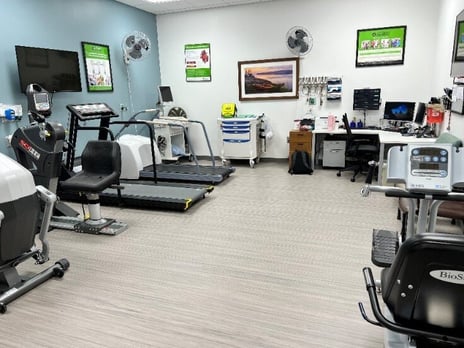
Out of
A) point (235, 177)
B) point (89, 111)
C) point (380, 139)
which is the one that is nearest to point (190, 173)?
point (235, 177)

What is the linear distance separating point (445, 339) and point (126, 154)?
4.89 m

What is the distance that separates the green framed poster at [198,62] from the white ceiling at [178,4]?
731 millimetres

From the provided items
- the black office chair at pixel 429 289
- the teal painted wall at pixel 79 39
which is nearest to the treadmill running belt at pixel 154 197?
the teal painted wall at pixel 79 39

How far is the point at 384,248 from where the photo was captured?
8.03 ft

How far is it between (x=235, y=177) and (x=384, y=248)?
3893mm

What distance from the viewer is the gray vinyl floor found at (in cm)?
218

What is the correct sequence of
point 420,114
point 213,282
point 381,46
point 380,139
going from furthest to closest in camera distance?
point 381,46 < point 420,114 < point 380,139 < point 213,282

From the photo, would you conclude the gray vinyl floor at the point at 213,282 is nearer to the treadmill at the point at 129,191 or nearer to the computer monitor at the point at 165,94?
the treadmill at the point at 129,191

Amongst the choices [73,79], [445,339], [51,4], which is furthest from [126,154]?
[445,339]

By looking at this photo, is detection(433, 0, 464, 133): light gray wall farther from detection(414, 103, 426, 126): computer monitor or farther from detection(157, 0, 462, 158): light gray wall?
detection(414, 103, 426, 126): computer monitor

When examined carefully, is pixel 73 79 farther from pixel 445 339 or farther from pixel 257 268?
pixel 445 339

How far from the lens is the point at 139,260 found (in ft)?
10.4

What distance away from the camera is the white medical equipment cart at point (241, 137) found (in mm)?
6668

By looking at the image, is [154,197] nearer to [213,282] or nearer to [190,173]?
[190,173]
